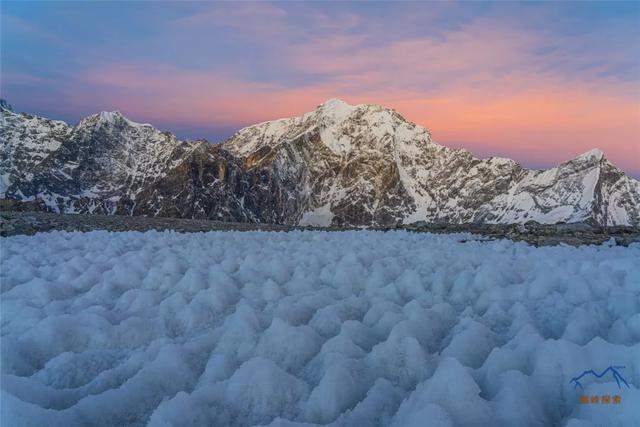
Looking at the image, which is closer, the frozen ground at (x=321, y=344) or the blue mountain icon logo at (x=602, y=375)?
the frozen ground at (x=321, y=344)

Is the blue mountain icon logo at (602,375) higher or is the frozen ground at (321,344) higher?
the blue mountain icon logo at (602,375)

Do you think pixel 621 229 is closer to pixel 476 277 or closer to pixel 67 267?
pixel 476 277

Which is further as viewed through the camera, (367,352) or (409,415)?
(367,352)

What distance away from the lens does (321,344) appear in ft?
Result: 18.0

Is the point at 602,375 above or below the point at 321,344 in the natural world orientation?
above

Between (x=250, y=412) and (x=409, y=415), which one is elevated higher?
(x=409, y=415)

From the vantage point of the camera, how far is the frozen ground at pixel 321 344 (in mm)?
3910

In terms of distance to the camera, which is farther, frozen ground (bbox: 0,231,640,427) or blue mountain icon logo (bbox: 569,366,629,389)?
blue mountain icon logo (bbox: 569,366,629,389)

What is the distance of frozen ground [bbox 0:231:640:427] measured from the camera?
154 inches

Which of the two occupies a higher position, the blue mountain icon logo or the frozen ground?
the blue mountain icon logo

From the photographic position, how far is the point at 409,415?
362cm

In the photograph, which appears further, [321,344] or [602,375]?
[321,344]

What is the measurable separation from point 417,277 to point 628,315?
9.62 ft

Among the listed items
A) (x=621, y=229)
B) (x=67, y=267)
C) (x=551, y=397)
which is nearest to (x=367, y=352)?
(x=551, y=397)
